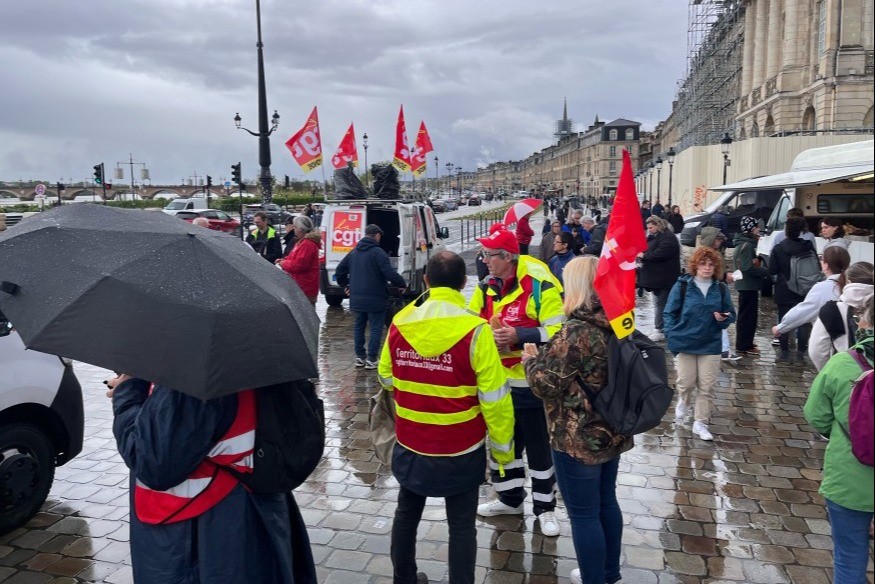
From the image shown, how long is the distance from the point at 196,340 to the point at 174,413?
379 mm

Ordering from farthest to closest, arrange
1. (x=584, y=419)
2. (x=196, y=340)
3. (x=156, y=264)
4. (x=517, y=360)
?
(x=517, y=360), (x=584, y=419), (x=156, y=264), (x=196, y=340)

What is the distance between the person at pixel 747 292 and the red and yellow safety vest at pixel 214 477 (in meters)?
8.55

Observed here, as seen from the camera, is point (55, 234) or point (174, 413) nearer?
point (174, 413)

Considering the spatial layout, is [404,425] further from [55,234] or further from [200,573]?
[55,234]

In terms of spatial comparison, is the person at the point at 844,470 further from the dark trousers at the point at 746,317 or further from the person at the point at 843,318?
the dark trousers at the point at 746,317

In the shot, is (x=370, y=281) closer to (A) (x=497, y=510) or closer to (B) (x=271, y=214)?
(A) (x=497, y=510)

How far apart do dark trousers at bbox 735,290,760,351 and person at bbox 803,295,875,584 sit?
696 cm

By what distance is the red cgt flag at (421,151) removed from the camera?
2036 centimetres

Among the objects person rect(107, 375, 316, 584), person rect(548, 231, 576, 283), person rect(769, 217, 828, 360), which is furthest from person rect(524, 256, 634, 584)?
person rect(769, 217, 828, 360)

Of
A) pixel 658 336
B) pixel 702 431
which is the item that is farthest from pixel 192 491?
pixel 658 336

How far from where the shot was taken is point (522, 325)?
457 centimetres

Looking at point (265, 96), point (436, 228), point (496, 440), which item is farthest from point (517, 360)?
point (265, 96)

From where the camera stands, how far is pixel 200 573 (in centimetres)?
260

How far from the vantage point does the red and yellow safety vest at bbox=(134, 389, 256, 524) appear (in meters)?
2.57
